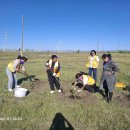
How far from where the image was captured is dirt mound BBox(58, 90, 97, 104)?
24.9ft

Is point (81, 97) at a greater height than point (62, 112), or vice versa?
point (81, 97)

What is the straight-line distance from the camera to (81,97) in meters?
8.06

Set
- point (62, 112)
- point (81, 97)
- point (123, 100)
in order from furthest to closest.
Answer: point (81, 97), point (123, 100), point (62, 112)

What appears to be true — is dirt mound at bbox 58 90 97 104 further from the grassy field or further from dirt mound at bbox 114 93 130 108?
dirt mound at bbox 114 93 130 108

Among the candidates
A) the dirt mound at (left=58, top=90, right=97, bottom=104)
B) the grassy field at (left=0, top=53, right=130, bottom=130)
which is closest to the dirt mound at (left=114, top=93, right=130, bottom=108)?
the grassy field at (left=0, top=53, right=130, bottom=130)

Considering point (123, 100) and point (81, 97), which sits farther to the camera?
point (81, 97)

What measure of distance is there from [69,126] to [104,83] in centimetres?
281

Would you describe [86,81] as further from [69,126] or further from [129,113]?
[69,126]

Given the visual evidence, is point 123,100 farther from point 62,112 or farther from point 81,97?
point 62,112

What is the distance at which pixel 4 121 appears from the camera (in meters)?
5.49

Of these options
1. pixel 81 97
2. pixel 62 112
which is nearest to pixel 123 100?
pixel 81 97

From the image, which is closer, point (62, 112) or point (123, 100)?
point (62, 112)

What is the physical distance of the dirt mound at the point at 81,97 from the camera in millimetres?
7602

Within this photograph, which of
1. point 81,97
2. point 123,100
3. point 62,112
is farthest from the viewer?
point 81,97
